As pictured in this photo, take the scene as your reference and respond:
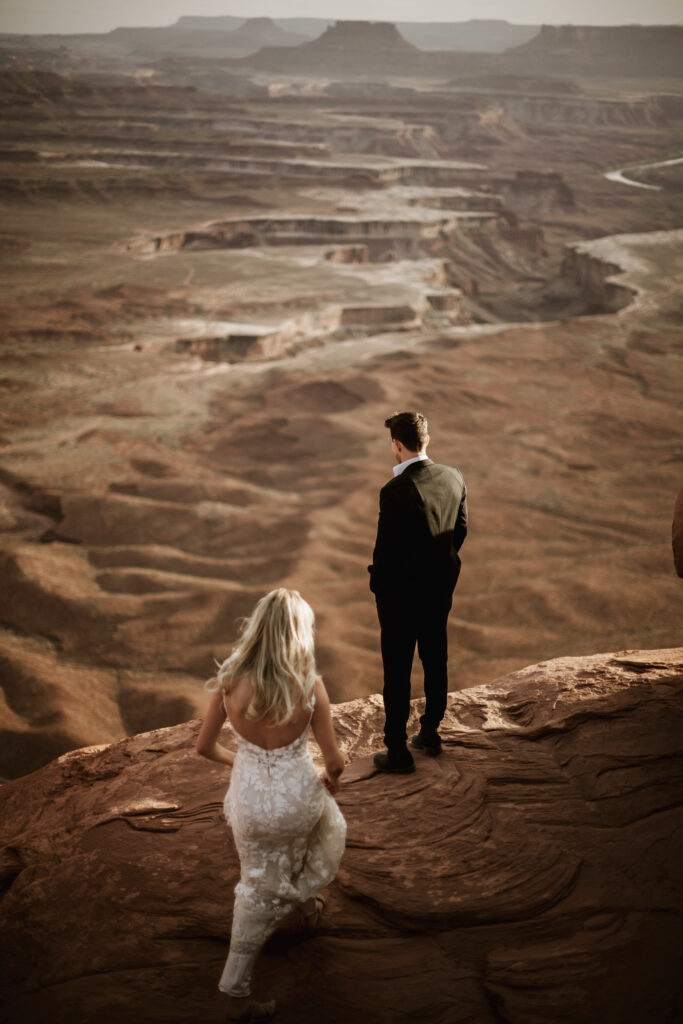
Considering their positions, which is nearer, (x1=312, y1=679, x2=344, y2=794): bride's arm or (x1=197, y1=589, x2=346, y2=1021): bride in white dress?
(x1=197, y1=589, x2=346, y2=1021): bride in white dress

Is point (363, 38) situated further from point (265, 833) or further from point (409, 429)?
point (265, 833)

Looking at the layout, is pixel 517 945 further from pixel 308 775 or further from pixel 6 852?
pixel 6 852

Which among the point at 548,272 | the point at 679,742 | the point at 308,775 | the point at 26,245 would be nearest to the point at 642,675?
the point at 679,742

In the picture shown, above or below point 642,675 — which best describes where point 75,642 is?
below

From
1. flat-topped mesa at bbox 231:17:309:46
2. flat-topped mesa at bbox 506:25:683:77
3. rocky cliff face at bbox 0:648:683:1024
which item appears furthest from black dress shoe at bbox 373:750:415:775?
flat-topped mesa at bbox 231:17:309:46

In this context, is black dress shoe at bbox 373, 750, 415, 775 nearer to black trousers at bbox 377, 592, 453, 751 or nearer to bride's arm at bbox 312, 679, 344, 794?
black trousers at bbox 377, 592, 453, 751

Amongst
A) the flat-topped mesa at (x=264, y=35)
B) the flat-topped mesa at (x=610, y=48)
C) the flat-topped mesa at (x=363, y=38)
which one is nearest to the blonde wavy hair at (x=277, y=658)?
the flat-topped mesa at (x=610, y=48)
